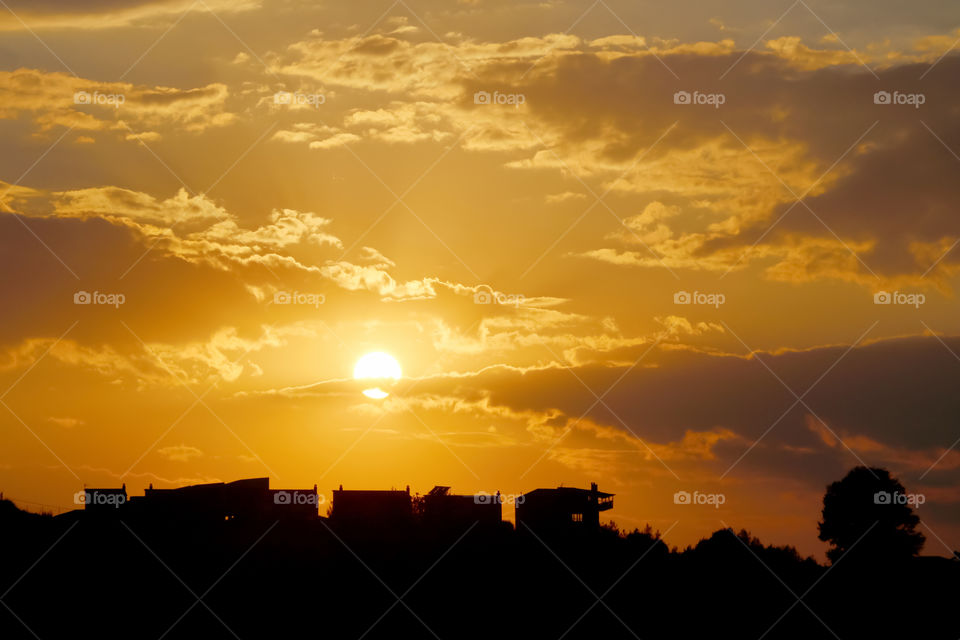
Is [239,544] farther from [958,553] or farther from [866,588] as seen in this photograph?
[958,553]

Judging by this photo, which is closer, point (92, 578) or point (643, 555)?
point (92, 578)

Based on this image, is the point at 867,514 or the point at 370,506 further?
the point at 867,514

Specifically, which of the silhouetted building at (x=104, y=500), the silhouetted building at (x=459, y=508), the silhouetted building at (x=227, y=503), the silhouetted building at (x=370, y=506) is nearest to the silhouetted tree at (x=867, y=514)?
the silhouetted building at (x=459, y=508)

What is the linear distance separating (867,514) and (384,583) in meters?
68.8

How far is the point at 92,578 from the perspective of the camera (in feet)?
204

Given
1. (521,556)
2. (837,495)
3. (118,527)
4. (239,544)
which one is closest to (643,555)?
(521,556)

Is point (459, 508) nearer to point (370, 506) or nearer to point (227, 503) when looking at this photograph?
point (370, 506)

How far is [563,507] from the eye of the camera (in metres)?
109

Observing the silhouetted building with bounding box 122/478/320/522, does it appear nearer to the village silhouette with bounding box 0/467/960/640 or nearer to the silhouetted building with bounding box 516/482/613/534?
the village silhouette with bounding box 0/467/960/640

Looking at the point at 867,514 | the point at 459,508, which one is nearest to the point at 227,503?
the point at 459,508

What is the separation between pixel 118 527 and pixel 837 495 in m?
77.8

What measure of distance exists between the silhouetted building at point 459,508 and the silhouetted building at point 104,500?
24.9 meters

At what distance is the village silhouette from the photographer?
60.6 m

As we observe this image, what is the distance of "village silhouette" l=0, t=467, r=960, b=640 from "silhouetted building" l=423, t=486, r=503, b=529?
602 cm
